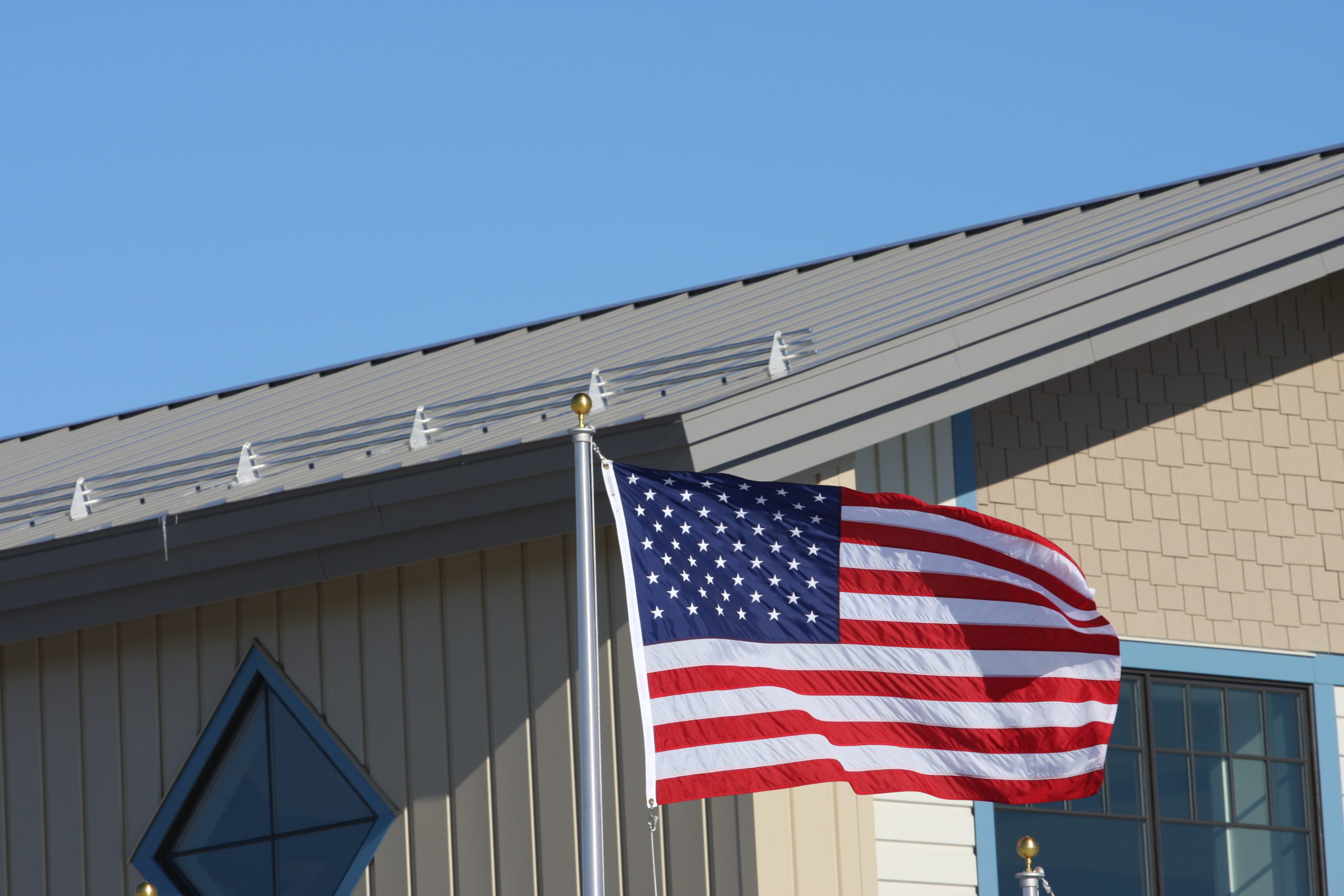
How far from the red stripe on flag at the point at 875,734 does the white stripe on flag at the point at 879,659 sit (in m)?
0.20

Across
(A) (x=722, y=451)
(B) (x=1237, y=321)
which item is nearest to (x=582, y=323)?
(B) (x=1237, y=321)

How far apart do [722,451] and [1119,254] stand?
8.17 feet

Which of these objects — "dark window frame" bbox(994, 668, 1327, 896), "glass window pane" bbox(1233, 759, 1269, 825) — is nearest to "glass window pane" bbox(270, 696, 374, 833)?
"dark window frame" bbox(994, 668, 1327, 896)

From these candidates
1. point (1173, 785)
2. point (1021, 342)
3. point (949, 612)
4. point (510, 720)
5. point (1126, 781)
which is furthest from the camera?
point (1173, 785)

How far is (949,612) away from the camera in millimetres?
7188

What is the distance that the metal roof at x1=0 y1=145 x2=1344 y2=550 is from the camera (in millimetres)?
8711

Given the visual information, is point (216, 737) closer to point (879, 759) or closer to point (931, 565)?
point (879, 759)

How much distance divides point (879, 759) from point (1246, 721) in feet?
11.9

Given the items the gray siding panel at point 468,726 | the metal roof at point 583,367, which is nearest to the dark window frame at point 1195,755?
the metal roof at point 583,367

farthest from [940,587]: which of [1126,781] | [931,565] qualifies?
[1126,781]

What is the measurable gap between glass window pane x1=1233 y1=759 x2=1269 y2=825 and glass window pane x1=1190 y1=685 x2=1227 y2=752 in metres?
0.16

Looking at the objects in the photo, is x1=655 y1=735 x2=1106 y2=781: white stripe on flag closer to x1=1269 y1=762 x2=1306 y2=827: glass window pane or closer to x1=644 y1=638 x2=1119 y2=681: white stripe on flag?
x1=644 y1=638 x2=1119 y2=681: white stripe on flag

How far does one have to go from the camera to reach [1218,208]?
9.89m

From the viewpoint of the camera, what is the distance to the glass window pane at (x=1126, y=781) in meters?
9.22
